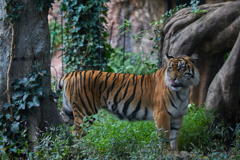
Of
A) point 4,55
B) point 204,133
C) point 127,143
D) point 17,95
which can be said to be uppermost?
point 4,55

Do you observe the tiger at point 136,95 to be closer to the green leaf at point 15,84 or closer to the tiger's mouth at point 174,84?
the tiger's mouth at point 174,84

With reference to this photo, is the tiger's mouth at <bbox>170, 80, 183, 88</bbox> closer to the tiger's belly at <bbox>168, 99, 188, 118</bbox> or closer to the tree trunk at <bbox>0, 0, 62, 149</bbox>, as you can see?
the tiger's belly at <bbox>168, 99, 188, 118</bbox>

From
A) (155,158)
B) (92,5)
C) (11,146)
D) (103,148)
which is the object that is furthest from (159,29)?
(11,146)

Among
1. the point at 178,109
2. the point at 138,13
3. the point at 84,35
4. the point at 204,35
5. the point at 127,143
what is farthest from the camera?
the point at 138,13

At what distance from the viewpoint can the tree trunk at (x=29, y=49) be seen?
3.87 metres

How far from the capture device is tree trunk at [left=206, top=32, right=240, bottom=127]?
5020mm

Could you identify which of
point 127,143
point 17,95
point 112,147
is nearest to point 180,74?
point 127,143

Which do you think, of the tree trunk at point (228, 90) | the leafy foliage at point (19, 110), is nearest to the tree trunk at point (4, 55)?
the leafy foliage at point (19, 110)

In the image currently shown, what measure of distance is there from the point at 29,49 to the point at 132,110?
2.12m

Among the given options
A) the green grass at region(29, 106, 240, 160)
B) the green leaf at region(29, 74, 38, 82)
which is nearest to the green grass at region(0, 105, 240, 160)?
the green grass at region(29, 106, 240, 160)

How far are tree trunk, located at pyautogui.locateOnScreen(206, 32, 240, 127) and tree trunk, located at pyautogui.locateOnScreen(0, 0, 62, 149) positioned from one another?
3273mm

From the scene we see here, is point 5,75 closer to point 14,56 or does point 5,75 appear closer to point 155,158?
point 14,56

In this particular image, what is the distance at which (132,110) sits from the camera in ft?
16.1

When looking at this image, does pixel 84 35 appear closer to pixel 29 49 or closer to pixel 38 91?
pixel 29 49
